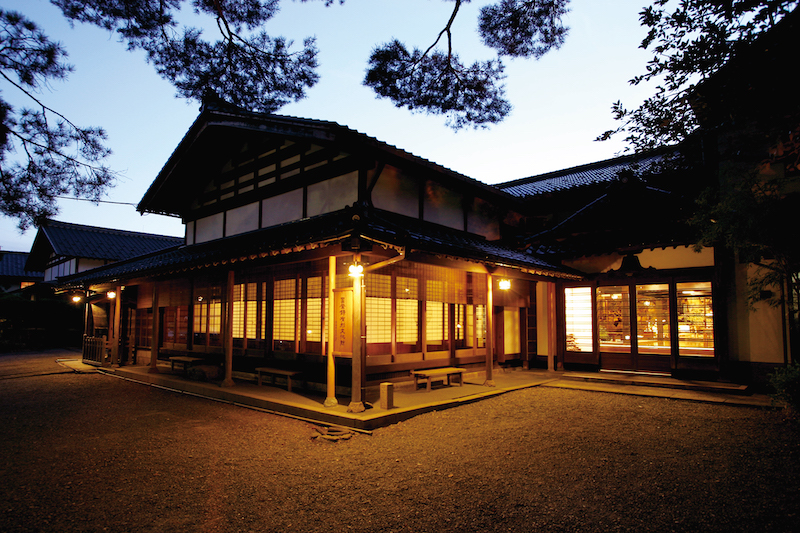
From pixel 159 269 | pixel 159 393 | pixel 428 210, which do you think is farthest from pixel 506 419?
pixel 159 269

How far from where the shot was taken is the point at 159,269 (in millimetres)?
11539

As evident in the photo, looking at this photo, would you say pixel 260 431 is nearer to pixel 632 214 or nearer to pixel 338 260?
pixel 338 260

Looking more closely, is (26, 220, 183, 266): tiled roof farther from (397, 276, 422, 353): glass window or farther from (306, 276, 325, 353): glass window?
(397, 276, 422, 353): glass window

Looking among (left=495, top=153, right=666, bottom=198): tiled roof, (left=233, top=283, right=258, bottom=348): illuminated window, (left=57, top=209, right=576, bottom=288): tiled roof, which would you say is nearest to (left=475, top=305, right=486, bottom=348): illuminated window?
(left=57, top=209, right=576, bottom=288): tiled roof

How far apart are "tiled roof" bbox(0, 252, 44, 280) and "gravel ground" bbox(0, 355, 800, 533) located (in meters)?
38.5

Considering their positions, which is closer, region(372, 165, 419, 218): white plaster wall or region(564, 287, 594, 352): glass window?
region(372, 165, 419, 218): white plaster wall

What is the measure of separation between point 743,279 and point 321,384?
32.9 ft

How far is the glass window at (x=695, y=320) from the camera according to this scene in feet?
35.8

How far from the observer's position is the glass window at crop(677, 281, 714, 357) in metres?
10.9

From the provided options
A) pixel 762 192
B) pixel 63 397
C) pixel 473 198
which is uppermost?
pixel 473 198

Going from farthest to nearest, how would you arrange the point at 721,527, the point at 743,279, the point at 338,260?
the point at 743,279
the point at 338,260
the point at 721,527

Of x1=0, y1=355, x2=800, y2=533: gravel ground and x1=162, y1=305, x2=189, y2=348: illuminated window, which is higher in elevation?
x1=162, y1=305, x2=189, y2=348: illuminated window

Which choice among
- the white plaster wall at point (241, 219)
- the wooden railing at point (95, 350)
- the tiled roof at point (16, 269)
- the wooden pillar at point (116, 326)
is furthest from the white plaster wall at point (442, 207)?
the tiled roof at point (16, 269)

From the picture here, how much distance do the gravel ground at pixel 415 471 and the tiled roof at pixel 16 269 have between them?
3853cm
